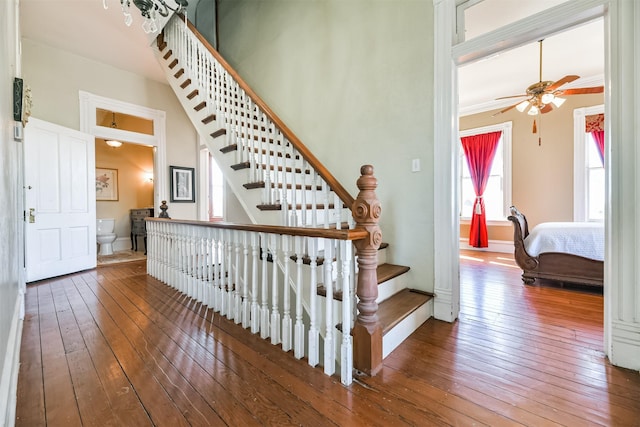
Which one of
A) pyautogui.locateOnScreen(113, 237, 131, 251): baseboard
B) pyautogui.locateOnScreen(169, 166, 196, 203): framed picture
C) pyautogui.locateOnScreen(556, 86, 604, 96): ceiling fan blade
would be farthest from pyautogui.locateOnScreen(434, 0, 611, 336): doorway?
pyautogui.locateOnScreen(113, 237, 131, 251): baseboard

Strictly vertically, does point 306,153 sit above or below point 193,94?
below

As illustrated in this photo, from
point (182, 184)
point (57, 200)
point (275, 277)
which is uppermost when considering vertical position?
point (182, 184)

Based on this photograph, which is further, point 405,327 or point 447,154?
point 447,154

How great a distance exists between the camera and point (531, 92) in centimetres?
372

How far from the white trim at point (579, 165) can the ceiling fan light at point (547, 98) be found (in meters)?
1.43

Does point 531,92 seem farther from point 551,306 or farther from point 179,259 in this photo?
point 179,259

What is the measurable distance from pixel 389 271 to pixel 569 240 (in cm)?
225

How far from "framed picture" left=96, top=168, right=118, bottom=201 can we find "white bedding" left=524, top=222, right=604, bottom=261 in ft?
24.0

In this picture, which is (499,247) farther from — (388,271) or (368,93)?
(368,93)

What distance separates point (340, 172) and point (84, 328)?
257 cm

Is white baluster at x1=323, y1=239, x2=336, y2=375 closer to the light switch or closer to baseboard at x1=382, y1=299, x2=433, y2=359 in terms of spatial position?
baseboard at x1=382, y1=299, x2=433, y2=359

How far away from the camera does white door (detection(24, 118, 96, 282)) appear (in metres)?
3.44

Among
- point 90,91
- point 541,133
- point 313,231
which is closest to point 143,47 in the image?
point 90,91

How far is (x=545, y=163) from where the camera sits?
16.3ft
